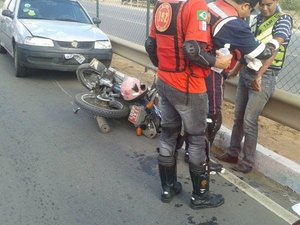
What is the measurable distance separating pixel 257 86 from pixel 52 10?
5.86m

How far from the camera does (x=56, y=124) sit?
534 cm

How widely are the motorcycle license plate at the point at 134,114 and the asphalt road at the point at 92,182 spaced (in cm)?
20

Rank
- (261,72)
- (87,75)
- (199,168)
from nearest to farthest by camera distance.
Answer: (199,168), (261,72), (87,75)

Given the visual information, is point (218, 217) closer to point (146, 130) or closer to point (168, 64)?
point (168, 64)

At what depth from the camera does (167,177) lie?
11.6ft

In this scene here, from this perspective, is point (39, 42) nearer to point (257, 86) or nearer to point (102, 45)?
point (102, 45)

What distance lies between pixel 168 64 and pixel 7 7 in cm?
757

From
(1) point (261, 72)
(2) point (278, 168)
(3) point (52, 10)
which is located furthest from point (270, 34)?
(3) point (52, 10)

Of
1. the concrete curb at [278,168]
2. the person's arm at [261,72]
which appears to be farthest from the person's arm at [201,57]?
the concrete curb at [278,168]

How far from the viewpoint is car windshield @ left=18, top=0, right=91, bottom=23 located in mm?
8125

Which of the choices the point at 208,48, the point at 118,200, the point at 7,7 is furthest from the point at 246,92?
the point at 7,7

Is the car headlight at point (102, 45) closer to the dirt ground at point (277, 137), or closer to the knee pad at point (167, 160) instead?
the dirt ground at point (277, 137)

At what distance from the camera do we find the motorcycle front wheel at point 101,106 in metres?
5.12

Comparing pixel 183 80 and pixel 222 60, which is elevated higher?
pixel 222 60
